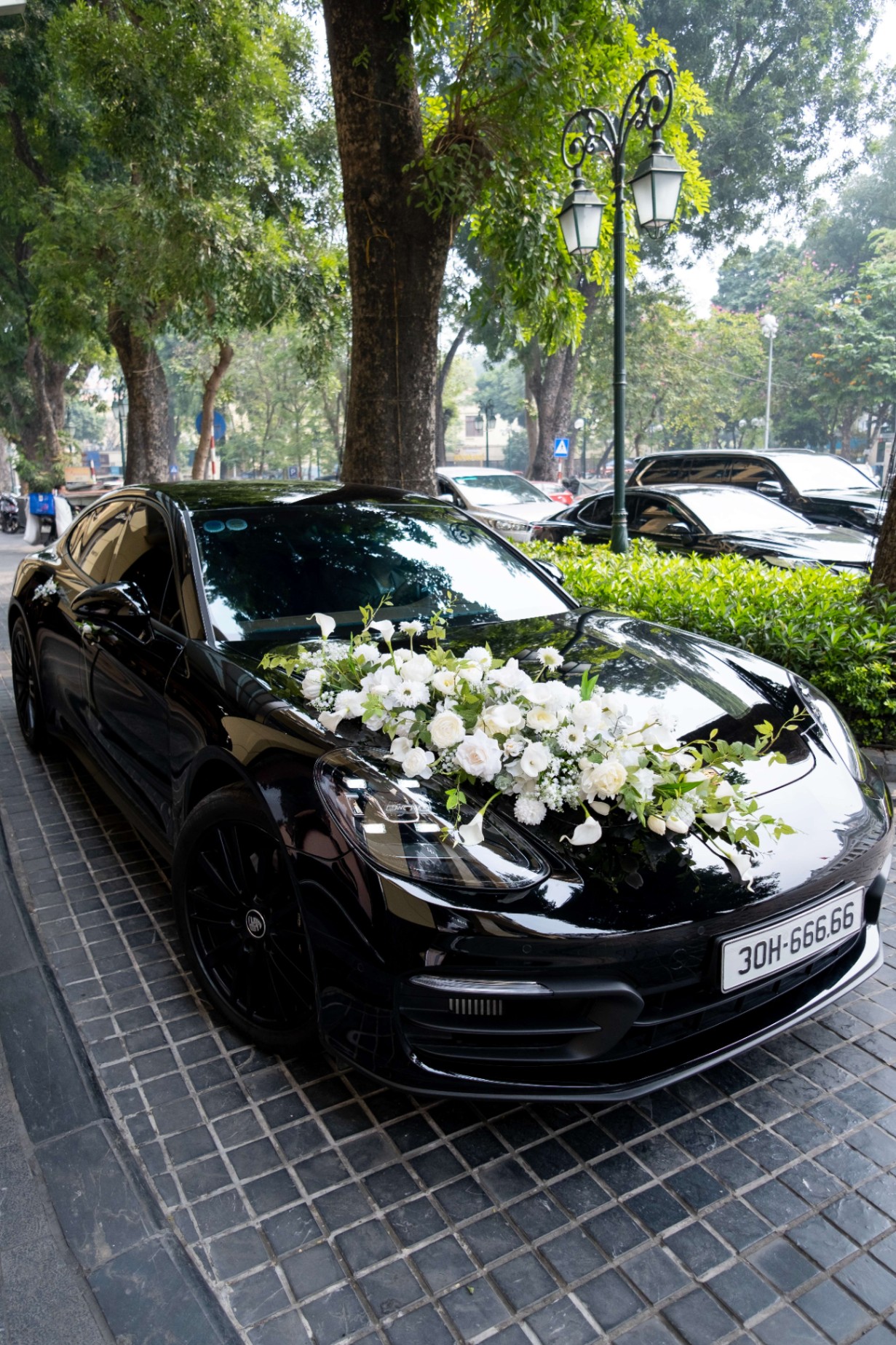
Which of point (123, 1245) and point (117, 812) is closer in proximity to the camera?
point (123, 1245)

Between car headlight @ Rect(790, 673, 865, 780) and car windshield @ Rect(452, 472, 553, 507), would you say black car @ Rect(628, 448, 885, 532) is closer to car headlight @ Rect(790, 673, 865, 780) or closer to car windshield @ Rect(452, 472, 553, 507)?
car windshield @ Rect(452, 472, 553, 507)

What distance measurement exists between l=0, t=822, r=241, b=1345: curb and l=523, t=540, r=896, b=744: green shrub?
3204 millimetres

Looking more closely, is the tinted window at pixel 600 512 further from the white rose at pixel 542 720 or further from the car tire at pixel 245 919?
the white rose at pixel 542 720

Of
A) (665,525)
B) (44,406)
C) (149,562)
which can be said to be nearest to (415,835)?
(149,562)

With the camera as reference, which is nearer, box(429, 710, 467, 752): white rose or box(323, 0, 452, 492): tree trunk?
box(429, 710, 467, 752): white rose

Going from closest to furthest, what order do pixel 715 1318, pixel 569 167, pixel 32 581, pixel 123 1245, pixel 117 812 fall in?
1. pixel 715 1318
2. pixel 123 1245
3. pixel 117 812
4. pixel 32 581
5. pixel 569 167

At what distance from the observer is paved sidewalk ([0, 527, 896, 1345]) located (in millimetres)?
1896

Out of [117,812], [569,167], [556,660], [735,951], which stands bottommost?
[117,812]

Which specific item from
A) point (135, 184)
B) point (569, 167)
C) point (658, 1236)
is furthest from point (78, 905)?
point (135, 184)

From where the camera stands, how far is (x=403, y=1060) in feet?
7.02

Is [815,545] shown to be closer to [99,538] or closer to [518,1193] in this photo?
[99,538]

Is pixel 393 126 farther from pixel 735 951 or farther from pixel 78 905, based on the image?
pixel 735 951

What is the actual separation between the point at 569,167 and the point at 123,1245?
27.5ft

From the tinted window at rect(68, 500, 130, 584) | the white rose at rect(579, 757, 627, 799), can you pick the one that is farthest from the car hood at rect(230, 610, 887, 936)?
the tinted window at rect(68, 500, 130, 584)
